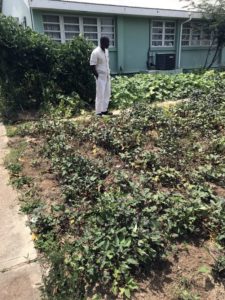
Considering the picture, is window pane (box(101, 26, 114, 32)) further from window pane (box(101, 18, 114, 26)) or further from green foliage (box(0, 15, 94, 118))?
green foliage (box(0, 15, 94, 118))

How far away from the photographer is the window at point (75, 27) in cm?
1151

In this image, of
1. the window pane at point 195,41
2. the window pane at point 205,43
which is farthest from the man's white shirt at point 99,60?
the window pane at point 205,43

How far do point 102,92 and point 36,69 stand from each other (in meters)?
1.91

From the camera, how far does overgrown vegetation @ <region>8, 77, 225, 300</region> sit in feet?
7.74

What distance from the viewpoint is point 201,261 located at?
254cm

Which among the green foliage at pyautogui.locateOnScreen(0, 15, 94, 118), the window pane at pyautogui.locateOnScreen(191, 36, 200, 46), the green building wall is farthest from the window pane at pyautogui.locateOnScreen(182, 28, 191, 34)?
the green foliage at pyautogui.locateOnScreen(0, 15, 94, 118)

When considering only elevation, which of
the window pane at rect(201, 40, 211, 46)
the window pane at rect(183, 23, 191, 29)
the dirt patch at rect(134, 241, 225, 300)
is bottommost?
the dirt patch at rect(134, 241, 225, 300)

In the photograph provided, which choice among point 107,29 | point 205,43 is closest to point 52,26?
point 107,29

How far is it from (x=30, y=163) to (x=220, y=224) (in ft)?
9.20

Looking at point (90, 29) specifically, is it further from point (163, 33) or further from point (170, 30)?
point (170, 30)

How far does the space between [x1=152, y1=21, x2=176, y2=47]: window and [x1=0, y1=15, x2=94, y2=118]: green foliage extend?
7.50 meters

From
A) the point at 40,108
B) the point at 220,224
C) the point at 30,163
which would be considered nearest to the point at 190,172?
the point at 220,224

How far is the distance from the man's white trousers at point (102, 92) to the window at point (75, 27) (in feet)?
19.6

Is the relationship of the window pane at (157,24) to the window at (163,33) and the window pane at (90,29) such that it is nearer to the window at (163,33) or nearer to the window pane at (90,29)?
the window at (163,33)
